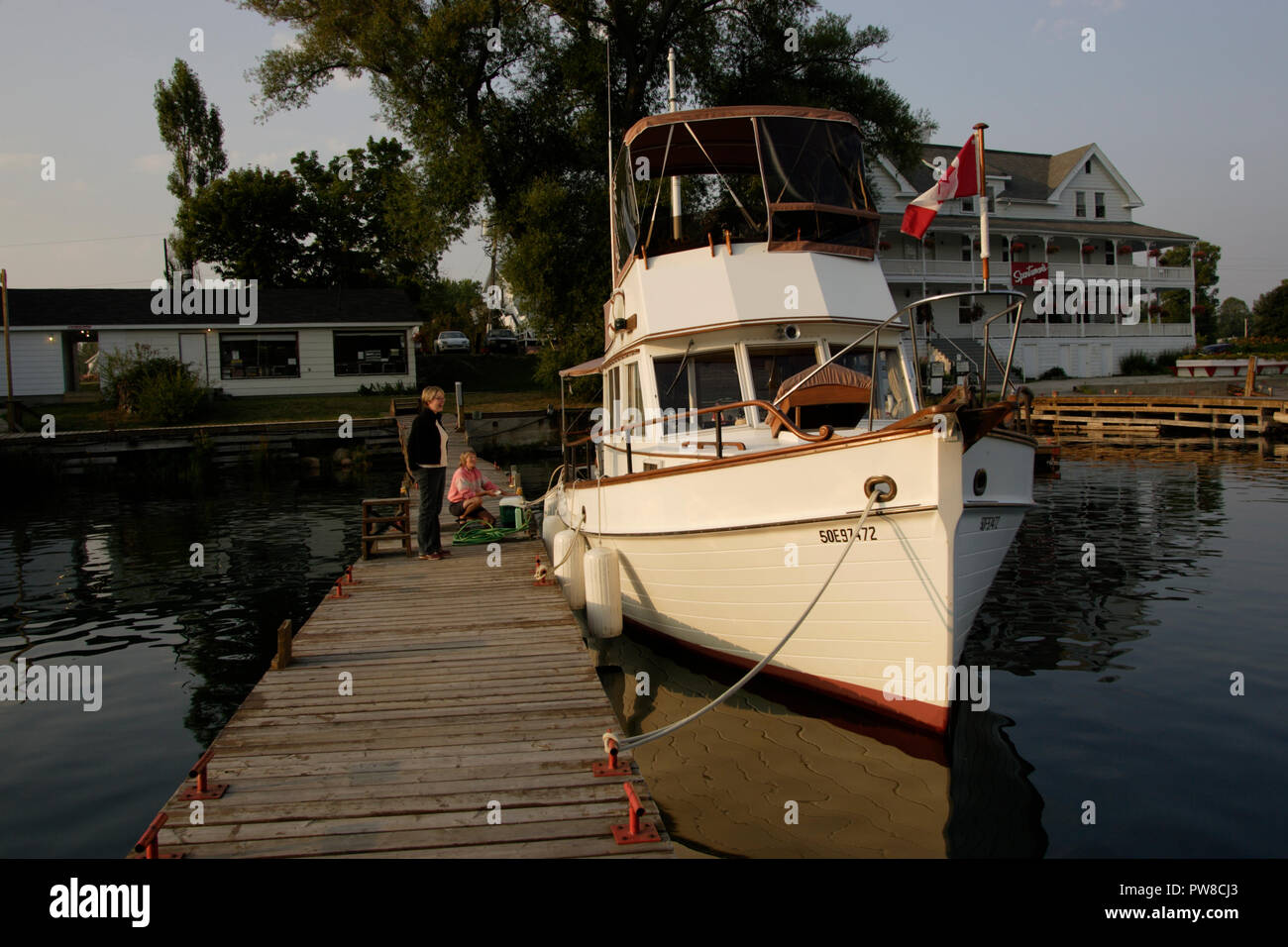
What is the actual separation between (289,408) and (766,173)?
2678 centimetres

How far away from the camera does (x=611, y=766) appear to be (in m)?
5.18

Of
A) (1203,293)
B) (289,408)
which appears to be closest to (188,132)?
(289,408)

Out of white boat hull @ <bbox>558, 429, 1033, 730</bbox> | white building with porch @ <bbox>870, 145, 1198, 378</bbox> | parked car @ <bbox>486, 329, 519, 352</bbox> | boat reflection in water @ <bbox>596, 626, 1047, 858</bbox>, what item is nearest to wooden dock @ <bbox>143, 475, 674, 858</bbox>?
boat reflection in water @ <bbox>596, 626, 1047, 858</bbox>

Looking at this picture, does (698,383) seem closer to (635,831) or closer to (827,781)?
(827,781)

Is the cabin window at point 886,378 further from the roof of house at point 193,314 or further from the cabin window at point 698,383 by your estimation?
the roof of house at point 193,314

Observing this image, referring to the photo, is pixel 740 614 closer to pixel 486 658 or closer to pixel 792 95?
pixel 486 658

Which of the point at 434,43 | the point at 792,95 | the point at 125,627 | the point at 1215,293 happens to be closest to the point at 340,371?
the point at 434,43

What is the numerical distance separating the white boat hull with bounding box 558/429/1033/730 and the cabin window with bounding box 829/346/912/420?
1.57 m

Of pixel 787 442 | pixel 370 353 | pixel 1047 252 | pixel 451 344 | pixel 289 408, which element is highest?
pixel 1047 252

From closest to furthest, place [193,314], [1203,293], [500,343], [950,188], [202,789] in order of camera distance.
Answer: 1. [202,789]
2. [950,188]
3. [193,314]
4. [500,343]
5. [1203,293]

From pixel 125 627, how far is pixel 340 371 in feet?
87.8

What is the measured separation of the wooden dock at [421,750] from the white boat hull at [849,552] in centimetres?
147

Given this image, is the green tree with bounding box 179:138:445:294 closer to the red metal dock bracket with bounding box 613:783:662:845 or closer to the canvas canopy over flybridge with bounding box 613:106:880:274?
the canvas canopy over flybridge with bounding box 613:106:880:274

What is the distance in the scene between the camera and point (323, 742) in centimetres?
564
